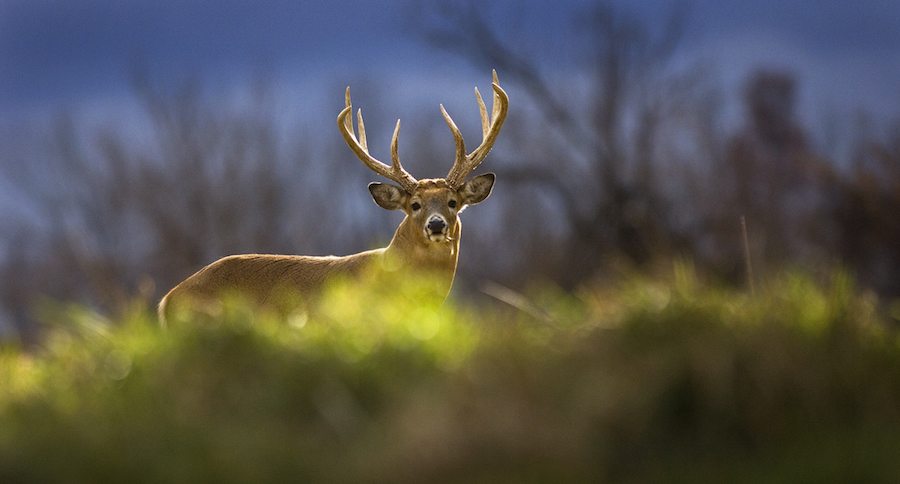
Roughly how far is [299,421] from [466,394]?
0.74 metres

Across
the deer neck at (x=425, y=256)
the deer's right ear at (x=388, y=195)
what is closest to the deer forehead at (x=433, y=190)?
the deer's right ear at (x=388, y=195)

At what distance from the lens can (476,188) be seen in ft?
34.8

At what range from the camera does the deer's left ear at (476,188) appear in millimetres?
10516

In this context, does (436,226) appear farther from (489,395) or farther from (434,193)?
(489,395)

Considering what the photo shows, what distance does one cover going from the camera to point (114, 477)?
469 centimetres

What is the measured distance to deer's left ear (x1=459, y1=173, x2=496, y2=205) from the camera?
10516 mm

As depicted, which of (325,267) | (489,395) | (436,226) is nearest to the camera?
(489,395)

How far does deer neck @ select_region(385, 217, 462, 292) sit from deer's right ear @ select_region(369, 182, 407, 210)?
0.96ft

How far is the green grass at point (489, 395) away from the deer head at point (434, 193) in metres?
3.38

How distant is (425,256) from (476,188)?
0.87 m

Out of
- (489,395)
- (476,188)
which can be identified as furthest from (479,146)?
(489,395)

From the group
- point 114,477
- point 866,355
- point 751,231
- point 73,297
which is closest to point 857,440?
point 866,355

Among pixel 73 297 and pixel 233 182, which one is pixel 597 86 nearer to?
pixel 233 182

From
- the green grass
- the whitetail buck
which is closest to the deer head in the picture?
the whitetail buck
